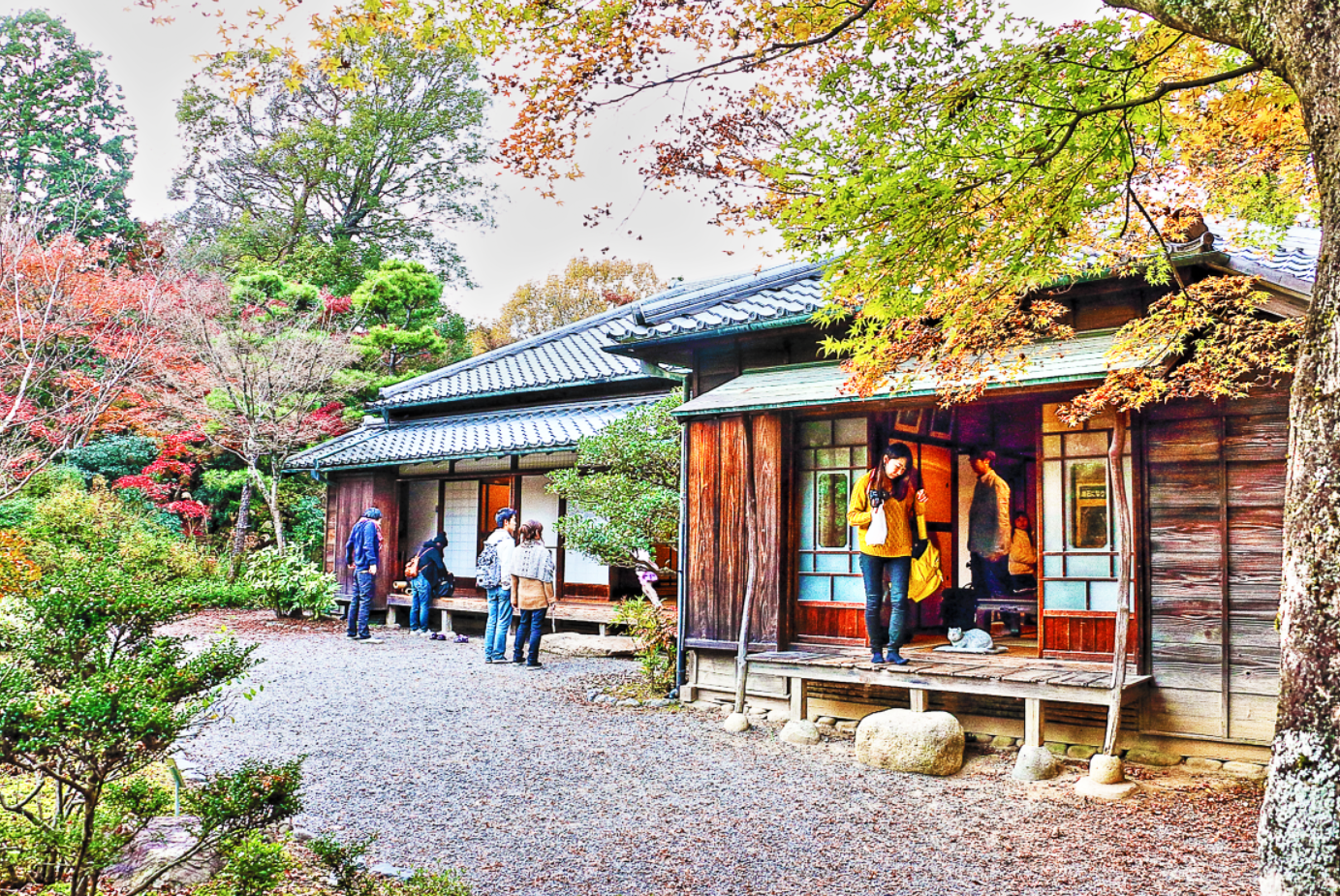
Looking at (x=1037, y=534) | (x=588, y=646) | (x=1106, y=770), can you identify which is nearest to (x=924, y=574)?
(x=1037, y=534)

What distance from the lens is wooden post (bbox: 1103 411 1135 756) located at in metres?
6.04

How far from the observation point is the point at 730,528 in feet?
28.4

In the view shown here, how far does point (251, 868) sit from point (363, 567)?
1037cm

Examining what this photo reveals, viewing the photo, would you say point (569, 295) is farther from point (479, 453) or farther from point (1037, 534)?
point (1037, 534)

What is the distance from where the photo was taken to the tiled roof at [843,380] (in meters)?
6.32

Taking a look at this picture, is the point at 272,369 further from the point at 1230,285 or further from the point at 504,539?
the point at 1230,285

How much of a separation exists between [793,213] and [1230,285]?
2965 mm

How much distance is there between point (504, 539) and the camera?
11.0m

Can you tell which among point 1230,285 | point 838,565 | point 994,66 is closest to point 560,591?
point 838,565

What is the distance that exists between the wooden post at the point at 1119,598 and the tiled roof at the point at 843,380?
48 centimetres

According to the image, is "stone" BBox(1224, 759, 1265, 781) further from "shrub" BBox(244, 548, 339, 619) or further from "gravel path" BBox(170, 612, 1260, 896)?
"shrub" BBox(244, 548, 339, 619)

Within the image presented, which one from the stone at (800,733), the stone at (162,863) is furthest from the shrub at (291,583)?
the stone at (162,863)

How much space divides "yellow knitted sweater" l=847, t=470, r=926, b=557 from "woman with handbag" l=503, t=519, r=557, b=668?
429 cm

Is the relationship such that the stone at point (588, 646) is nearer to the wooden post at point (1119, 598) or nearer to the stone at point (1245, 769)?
the wooden post at point (1119, 598)
